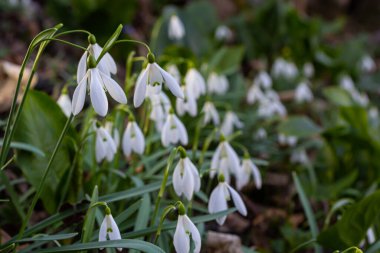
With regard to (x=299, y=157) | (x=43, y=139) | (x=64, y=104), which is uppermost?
(x=64, y=104)

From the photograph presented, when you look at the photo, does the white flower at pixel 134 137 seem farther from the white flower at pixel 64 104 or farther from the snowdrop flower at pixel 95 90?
the snowdrop flower at pixel 95 90

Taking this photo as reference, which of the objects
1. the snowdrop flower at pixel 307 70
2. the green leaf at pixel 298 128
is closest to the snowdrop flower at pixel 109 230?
the green leaf at pixel 298 128

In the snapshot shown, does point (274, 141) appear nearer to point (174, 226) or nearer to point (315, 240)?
point (315, 240)

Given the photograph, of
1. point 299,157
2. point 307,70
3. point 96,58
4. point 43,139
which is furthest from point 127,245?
point 307,70

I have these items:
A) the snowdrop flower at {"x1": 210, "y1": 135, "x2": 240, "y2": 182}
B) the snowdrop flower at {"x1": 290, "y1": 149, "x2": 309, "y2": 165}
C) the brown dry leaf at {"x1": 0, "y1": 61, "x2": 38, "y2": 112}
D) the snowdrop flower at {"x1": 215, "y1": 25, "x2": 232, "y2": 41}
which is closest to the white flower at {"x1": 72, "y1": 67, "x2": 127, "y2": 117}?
the snowdrop flower at {"x1": 210, "y1": 135, "x2": 240, "y2": 182}

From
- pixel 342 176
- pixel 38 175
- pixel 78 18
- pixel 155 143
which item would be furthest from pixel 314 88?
pixel 38 175

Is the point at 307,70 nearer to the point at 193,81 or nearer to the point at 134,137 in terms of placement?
the point at 193,81
